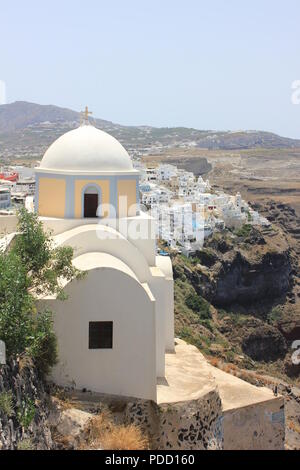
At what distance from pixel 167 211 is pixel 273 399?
35.5 meters

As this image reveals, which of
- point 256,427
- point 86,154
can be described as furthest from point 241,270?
point 86,154

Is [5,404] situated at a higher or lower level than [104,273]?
lower

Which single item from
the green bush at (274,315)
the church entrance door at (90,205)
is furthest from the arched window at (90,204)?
the green bush at (274,315)

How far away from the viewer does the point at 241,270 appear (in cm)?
4816

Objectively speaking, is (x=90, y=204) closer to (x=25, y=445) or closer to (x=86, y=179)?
(x=86, y=179)

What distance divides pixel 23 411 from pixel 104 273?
314 cm

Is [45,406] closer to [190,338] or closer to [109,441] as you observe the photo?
[109,441]

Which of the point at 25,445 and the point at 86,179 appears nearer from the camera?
the point at 25,445

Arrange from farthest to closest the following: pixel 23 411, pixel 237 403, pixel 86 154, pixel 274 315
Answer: pixel 274 315
pixel 86 154
pixel 237 403
pixel 23 411

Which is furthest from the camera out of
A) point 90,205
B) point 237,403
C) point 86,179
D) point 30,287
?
point 90,205

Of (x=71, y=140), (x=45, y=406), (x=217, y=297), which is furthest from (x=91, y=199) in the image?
(x=217, y=297)

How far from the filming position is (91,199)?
1253cm

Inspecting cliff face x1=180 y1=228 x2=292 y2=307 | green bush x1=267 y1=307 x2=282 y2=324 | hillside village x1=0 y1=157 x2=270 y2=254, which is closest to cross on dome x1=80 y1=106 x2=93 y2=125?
hillside village x1=0 y1=157 x2=270 y2=254

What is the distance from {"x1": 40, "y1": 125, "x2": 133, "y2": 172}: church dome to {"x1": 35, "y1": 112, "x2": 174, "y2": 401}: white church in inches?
0.9
